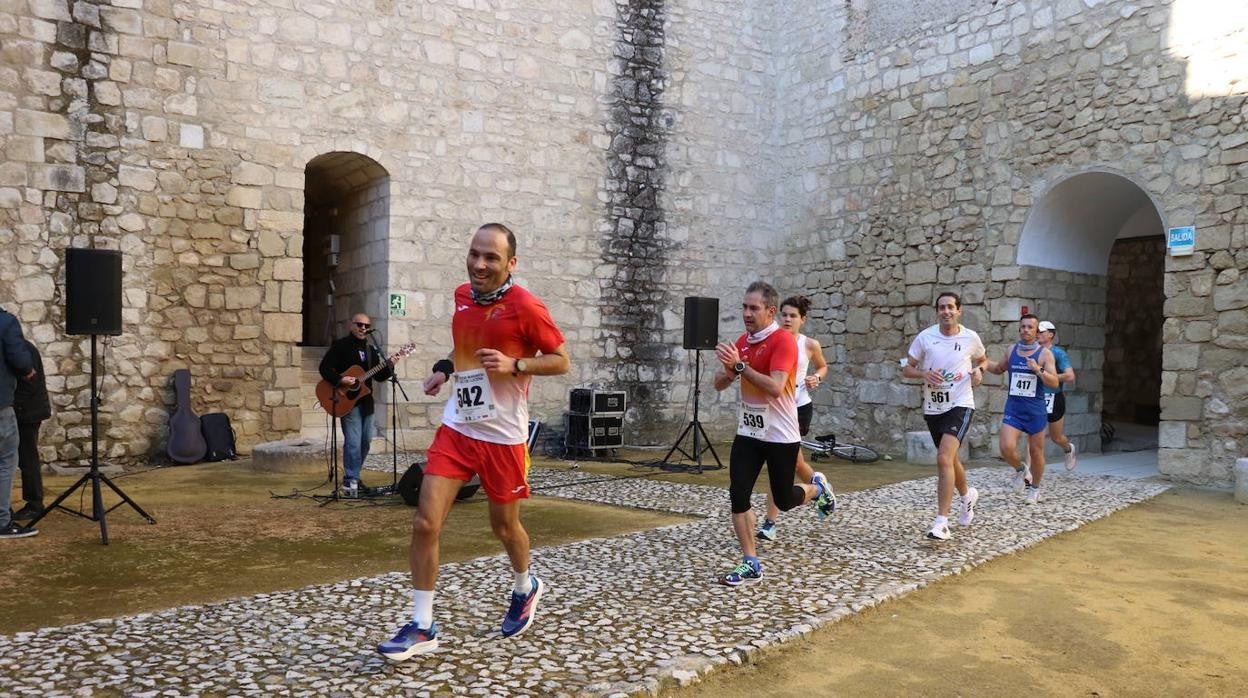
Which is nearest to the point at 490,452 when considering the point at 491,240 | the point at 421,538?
the point at 421,538

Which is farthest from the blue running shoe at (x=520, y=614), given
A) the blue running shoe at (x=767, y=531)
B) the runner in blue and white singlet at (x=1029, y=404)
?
the runner in blue and white singlet at (x=1029, y=404)

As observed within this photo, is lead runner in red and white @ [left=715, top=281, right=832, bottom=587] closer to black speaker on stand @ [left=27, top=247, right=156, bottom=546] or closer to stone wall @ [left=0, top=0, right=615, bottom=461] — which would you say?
black speaker on stand @ [left=27, top=247, right=156, bottom=546]

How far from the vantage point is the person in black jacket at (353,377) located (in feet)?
22.9

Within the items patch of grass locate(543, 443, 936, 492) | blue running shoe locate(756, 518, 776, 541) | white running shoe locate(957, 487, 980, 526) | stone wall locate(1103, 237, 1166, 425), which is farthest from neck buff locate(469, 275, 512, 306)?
stone wall locate(1103, 237, 1166, 425)

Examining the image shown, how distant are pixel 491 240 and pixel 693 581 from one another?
199 cm

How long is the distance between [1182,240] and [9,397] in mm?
9041

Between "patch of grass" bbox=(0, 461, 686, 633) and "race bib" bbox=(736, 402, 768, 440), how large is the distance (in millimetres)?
1549

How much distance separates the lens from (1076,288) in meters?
10.2

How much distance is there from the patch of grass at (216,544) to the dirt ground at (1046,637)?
85.1 inches

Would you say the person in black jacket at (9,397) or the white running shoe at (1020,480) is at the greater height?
the person in black jacket at (9,397)

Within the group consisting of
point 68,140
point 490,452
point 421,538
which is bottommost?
point 421,538

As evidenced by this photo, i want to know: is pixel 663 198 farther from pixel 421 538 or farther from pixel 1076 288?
pixel 421 538

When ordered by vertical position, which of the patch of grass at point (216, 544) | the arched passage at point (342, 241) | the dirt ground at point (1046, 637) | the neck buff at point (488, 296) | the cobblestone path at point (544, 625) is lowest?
the patch of grass at point (216, 544)

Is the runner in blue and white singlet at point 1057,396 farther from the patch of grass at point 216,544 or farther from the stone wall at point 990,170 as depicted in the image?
the patch of grass at point 216,544
